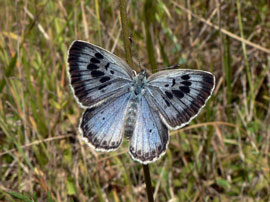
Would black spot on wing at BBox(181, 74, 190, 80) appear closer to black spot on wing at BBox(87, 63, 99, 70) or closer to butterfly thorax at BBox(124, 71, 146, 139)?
butterfly thorax at BBox(124, 71, 146, 139)

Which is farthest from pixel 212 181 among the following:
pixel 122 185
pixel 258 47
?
pixel 258 47

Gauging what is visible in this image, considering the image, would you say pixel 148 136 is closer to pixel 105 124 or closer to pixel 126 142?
pixel 105 124

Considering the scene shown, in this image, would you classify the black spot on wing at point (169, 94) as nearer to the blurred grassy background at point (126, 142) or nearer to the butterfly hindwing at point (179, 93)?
the butterfly hindwing at point (179, 93)

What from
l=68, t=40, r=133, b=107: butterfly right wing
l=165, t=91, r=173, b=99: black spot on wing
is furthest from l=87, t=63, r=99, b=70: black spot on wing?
l=165, t=91, r=173, b=99: black spot on wing

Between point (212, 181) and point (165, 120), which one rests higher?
point (165, 120)

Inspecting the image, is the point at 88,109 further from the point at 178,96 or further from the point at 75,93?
the point at 178,96

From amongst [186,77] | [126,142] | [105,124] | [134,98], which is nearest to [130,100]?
[134,98]
